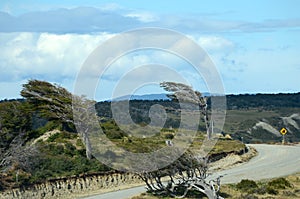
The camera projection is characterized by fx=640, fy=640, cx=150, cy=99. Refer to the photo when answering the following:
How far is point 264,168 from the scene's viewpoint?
50.0 meters

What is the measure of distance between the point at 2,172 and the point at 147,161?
9.49 m

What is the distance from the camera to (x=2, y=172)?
40.2 m

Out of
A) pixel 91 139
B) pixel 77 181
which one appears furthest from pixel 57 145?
pixel 77 181

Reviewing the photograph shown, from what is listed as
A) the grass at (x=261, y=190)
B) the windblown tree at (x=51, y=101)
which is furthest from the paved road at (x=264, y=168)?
the windblown tree at (x=51, y=101)

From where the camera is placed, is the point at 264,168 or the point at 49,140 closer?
A: the point at 264,168

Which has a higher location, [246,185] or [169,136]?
[169,136]

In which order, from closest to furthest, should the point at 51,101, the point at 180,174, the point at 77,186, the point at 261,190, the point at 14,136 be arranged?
the point at 180,174, the point at 261,190, the point at 77,186, the point at 14,136, the point at 51,101

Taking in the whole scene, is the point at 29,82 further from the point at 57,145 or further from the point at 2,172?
the point at 2,172

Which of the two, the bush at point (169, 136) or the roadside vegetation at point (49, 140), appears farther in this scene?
the bush at point (169, 136)

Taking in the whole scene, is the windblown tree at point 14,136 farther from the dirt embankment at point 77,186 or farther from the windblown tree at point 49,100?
the dirt embankment at point 77,186

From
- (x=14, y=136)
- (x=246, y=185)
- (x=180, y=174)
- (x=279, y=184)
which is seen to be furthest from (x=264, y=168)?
(x=14, y=136)

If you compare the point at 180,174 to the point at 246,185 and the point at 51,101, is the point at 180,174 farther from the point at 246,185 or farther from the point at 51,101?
the point at 51,101

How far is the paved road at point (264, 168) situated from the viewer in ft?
133

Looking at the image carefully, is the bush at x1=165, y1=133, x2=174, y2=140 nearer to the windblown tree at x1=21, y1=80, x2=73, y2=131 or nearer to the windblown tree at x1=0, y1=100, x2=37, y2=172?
the windblown tree at x1=21, y1=80, x2=73, y2=131
